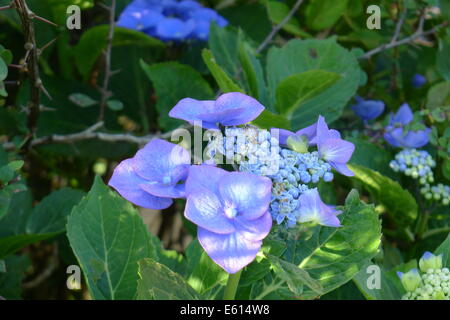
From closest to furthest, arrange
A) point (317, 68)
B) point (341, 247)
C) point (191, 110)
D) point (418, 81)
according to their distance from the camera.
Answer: point (191, 110) → point (341, 247) → point (317, 68) → point (418, 81)

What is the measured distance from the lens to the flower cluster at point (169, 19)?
5.49 ft

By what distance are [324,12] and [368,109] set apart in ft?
0.92

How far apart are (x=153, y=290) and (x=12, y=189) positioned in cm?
36

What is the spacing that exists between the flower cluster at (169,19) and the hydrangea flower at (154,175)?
0.79 metres

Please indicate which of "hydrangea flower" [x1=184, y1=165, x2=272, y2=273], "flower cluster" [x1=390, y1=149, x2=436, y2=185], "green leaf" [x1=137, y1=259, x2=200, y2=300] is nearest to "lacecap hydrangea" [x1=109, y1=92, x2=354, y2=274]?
"hydrangea flower" [x1=184, y1=165, x2=272, y2=273]

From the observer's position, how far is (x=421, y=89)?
1.82 m

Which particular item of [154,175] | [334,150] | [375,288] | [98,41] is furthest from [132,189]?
[98,41]

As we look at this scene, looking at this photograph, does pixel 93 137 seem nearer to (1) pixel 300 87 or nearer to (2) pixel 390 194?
(1) pixel 300 87

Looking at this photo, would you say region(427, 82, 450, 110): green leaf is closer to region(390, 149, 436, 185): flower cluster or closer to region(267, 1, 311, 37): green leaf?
region(390, 149, 436, 185): flower cluster

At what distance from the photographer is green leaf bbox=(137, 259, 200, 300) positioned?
3.10 ft

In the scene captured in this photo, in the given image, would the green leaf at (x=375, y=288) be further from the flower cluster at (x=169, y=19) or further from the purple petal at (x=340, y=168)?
the flower cluster at (x=169, y=19)

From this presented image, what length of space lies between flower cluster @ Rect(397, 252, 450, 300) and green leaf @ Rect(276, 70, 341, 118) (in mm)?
379

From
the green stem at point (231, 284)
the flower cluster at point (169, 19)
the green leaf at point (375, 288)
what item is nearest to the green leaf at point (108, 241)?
the green stem at point (231, 284)

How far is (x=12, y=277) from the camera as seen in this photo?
1.52 meters
